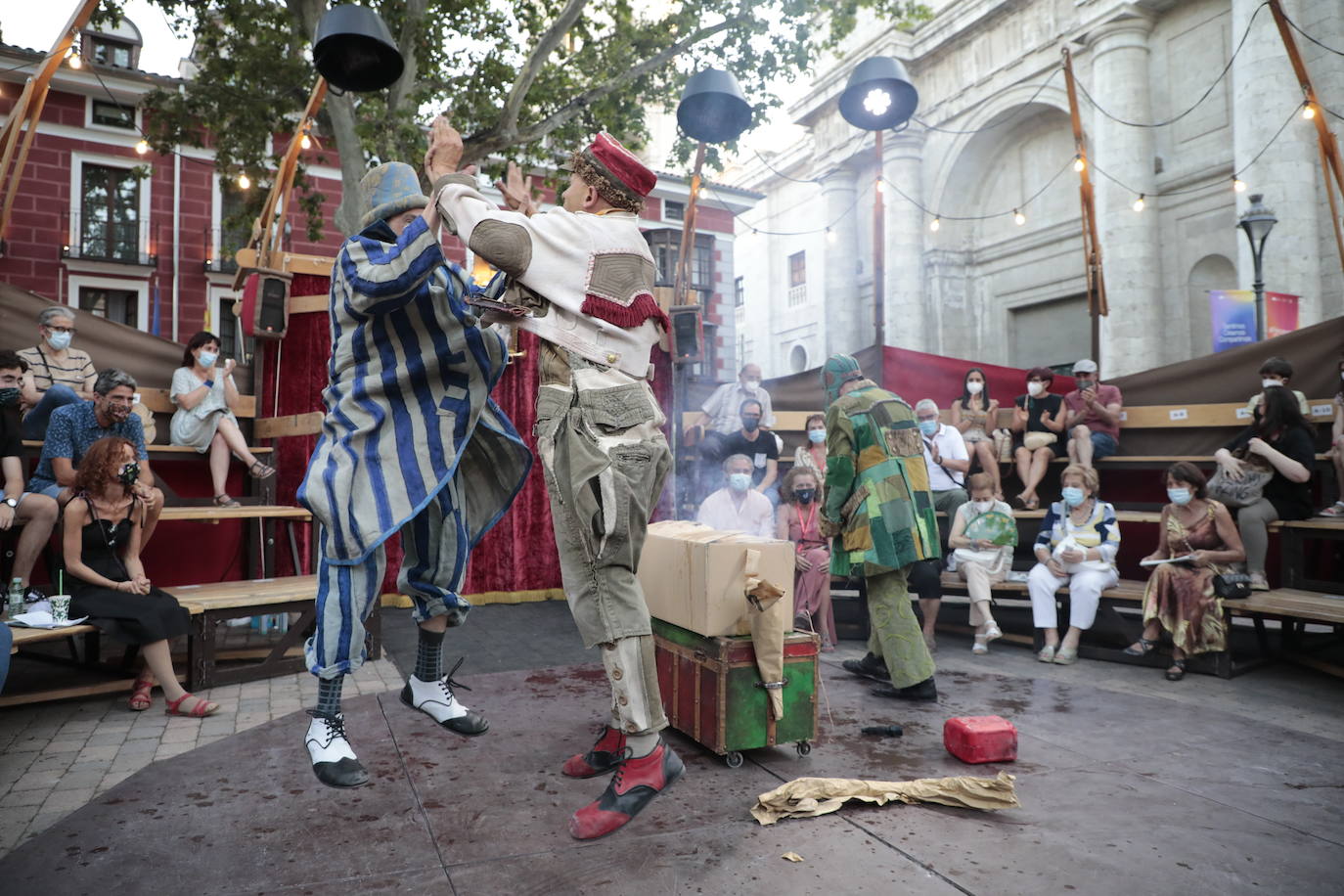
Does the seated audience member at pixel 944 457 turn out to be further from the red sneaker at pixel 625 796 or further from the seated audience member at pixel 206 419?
the seated audience member at pixel 206 419

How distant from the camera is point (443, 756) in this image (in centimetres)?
316

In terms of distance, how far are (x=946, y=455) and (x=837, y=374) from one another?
2.77 m

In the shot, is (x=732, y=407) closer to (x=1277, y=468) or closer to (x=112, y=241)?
(x=1277, y=468)

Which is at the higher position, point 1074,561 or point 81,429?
point 81,429

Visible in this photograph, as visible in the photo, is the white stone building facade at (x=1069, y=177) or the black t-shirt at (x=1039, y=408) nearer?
the black t-shirt at (x=1039, y=408)

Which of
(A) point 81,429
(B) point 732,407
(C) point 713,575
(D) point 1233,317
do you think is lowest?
(C) point 713,575

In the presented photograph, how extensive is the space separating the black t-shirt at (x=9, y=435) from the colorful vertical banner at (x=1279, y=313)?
11338 millimetres

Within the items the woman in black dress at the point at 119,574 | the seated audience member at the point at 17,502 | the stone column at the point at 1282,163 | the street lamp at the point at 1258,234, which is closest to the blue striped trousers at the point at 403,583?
the woman in black dress at the point at 119,574

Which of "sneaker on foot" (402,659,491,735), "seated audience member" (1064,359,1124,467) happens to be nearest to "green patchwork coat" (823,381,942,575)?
"sneaker on foot" (402,659,491,735)

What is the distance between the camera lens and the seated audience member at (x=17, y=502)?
4590mm

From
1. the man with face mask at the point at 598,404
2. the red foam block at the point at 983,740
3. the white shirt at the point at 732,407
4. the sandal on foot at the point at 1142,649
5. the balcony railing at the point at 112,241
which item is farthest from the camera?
the balcony railing at the point at 112,241

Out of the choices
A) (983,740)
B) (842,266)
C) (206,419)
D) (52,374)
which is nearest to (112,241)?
(52,374)

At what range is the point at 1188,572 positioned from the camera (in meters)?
5.33

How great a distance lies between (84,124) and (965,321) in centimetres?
2076
